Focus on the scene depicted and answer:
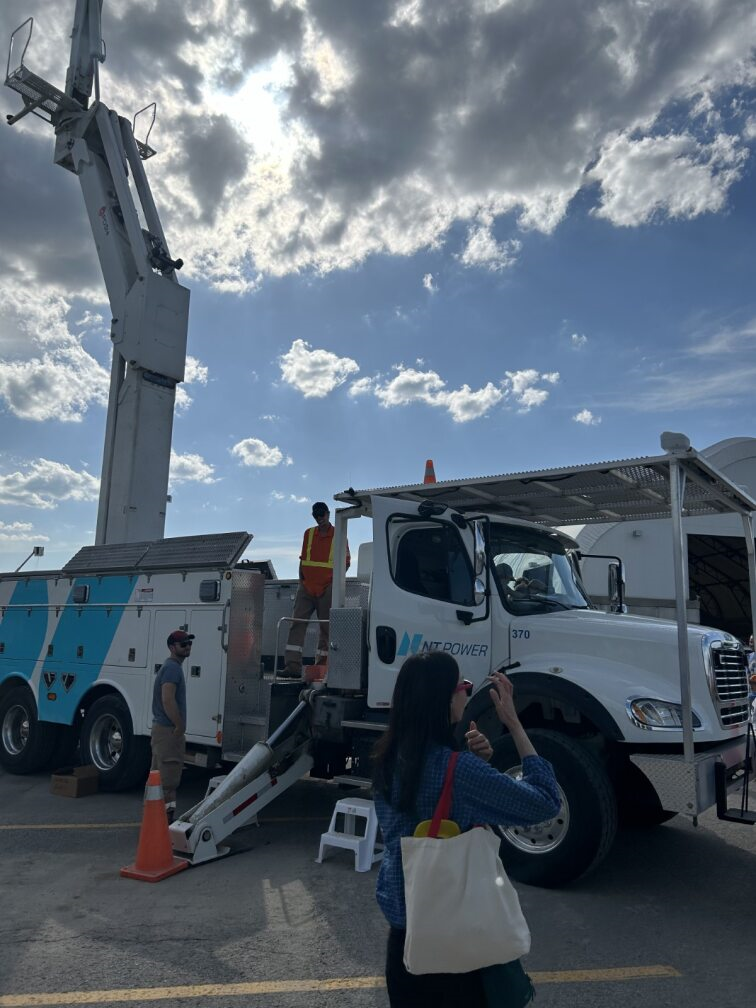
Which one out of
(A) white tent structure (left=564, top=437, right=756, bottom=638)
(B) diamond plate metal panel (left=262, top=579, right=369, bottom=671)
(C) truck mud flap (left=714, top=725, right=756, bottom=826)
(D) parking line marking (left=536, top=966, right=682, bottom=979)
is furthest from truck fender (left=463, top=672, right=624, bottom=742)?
(A) white tent structure (left=564, top=437, right=756, bottom=638)

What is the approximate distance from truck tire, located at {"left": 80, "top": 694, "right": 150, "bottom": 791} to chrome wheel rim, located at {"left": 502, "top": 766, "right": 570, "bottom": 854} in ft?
14.8

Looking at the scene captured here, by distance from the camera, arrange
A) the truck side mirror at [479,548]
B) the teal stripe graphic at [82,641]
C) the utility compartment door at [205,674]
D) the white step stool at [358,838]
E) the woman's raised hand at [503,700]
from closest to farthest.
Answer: the woman's raised hand at [503,700], the white step stool at [358,838], the truck side mirror at [479,548], the utility compartment door at [205,674], the teal stripe graphic at [82,641]

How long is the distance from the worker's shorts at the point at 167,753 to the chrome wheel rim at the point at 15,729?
138 inches

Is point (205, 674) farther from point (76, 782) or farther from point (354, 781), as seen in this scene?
point (354, 781)

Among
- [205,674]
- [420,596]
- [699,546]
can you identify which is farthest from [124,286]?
[699,546]

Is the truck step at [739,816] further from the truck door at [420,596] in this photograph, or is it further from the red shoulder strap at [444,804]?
the red shoulder strap at [444,804]

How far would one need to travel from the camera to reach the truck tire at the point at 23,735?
9445mm

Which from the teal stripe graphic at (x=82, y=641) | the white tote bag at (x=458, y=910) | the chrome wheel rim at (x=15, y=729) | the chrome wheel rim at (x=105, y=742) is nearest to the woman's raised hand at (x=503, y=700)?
the white tote bag at (x=458, y=910)

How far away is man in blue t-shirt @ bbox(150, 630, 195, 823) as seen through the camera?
7105 millimetres

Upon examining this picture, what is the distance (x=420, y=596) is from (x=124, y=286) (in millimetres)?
6914

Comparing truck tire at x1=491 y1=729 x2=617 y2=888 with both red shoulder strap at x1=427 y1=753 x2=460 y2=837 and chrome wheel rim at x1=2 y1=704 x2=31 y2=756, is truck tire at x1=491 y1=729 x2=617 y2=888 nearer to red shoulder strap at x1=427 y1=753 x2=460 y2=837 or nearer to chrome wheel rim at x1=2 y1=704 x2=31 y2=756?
red shoulder strap at x1=427 y1=753 x2=460 y2=837

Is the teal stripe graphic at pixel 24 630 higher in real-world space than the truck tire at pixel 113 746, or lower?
higher

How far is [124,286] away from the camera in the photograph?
10664 millimetres

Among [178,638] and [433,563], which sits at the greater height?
[433,563]
